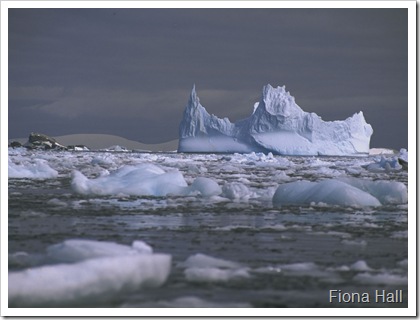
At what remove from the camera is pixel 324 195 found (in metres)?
11.0

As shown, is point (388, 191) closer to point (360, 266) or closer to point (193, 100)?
point (360, 266)

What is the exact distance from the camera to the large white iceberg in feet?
153

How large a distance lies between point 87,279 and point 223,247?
2.27m

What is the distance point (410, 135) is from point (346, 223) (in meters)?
2.46

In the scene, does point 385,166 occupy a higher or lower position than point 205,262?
higher

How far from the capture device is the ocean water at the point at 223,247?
4793 millimetres

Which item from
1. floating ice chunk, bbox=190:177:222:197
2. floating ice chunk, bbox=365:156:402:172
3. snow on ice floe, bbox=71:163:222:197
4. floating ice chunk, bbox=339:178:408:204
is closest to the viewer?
floating ice chunk, bbox=339:178:408:204

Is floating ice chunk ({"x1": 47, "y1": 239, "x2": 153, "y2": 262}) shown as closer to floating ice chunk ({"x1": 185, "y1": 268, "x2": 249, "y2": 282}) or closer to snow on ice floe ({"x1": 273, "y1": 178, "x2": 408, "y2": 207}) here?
floating ice chunk ({"x1": 185, "y1": 268, "x2": 249, "y2": 282})

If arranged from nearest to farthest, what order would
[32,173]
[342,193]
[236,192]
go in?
[342,193] → [236,192] → [32,173]

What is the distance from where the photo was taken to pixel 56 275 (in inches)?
186

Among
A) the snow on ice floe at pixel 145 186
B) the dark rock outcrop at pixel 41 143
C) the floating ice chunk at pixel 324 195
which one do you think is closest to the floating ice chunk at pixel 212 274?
the floating ice chunk at pixel 324 195

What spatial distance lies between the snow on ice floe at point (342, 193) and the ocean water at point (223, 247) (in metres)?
0.26

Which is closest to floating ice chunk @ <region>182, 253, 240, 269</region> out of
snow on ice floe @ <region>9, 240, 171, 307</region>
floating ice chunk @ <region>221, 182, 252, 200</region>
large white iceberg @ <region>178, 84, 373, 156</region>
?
snow on ice floe @ <region>9, 240, 171, 307</region>

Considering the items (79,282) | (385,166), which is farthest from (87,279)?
(385,166)
